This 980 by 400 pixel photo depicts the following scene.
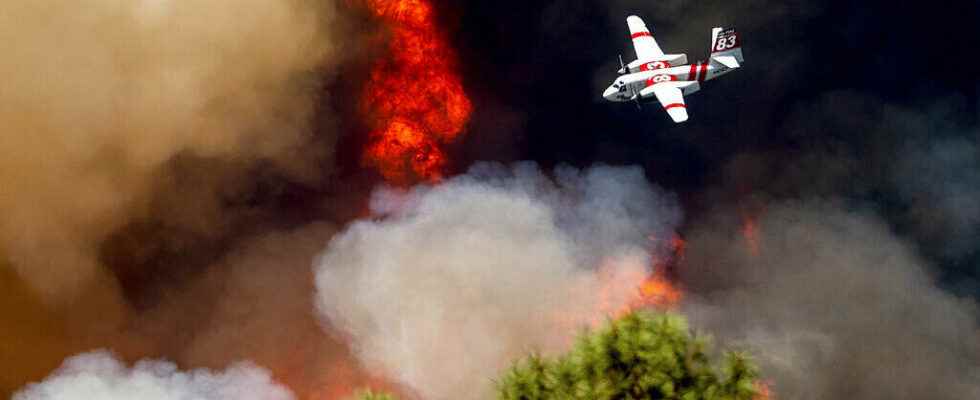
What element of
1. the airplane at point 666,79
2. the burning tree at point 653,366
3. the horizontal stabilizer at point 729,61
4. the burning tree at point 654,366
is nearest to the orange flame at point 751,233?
the airplane at point 666,79

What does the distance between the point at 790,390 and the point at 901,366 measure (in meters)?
6.50

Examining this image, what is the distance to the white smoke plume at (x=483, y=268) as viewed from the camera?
47.4 metres

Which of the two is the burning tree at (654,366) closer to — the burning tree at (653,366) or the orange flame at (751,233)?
the burning tree at (653,366)

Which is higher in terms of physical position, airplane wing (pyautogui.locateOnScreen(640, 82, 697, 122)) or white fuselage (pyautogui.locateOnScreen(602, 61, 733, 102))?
white fuselage (pyautogui.locateOnScreen(602, 61, 733, 102))

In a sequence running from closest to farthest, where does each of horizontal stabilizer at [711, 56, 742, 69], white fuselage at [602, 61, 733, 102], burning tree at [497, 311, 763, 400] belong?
1. burning tree at [497, 311, 763, 400]
2. horizontal stabilizer at [711, 56, 742, 69]
3. white fuselage at [602, 61, 733, 102]

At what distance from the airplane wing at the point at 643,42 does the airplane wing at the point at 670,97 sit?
2.18 m

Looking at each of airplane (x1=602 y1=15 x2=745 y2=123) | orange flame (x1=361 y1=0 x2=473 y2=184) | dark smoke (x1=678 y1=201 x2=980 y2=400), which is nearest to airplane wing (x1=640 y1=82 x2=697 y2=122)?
airplane (x1=602 y1=15 x2=745 y2=123)

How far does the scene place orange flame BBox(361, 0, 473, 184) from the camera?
53.7 m

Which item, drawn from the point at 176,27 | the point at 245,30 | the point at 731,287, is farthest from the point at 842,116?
the point at 176,27

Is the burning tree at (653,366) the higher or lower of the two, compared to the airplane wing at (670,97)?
lower

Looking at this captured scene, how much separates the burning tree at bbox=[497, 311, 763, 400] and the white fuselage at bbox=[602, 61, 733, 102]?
102 ft

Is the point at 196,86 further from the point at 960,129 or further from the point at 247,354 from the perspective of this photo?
the point at 960,129

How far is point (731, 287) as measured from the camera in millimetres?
49219

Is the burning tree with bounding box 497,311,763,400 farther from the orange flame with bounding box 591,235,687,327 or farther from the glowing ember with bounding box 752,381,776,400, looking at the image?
the orange flame with bounding box 591,235,687,327
